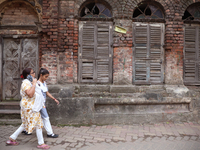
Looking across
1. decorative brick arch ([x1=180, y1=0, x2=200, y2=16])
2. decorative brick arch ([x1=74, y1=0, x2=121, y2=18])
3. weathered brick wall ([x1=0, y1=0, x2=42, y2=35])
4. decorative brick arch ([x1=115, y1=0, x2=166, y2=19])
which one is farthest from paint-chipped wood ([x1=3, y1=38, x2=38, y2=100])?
decorative brick arch ([x1=180, y1=0, x2=200, y2=16])

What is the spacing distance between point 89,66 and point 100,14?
78.5 inches

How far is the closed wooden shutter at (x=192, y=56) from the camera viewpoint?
6.07 meters

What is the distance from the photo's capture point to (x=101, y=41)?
5.89 metres

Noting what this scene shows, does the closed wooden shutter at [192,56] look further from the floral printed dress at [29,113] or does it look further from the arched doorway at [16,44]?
the arched doorway at [16,44]

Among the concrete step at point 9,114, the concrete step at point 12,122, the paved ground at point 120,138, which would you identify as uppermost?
the concrete step at point 9,114

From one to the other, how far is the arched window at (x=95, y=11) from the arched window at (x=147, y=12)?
1.07 meters

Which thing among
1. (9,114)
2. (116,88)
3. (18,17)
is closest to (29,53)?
(18,17)

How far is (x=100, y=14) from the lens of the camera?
594cm

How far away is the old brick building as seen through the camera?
574cm

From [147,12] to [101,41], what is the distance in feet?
6.90

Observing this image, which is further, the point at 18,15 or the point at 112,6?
the point at 18,15

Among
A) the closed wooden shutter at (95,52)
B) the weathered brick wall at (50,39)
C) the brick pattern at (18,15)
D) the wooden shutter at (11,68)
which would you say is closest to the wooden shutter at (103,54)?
the closed wooden shutter at (95,52)

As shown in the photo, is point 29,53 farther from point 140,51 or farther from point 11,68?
point 140,51

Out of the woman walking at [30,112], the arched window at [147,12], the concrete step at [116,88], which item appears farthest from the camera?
the arched window at [147,12]
